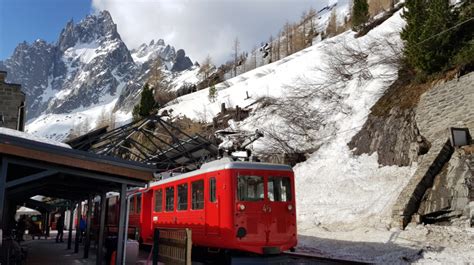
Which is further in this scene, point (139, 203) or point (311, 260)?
point (139, 203)

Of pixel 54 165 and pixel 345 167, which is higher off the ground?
pixel 345 167

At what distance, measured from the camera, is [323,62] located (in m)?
43.1

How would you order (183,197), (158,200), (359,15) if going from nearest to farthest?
(183,197) < (158,200) < (359,15)

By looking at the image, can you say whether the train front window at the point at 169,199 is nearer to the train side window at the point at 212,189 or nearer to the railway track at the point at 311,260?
the train side window at the point at 212,189

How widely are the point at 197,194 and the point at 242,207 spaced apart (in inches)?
76.7

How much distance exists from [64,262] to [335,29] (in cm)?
6565

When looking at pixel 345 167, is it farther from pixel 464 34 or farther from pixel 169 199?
pixel 169 199

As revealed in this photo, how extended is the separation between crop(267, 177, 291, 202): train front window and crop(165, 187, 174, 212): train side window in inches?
160

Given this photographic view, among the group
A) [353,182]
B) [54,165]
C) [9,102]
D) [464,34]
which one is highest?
[464,34]

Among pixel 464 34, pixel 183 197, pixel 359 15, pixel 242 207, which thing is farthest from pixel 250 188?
pixel 359 15

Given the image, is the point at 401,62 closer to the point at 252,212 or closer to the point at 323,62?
the point at 323,62

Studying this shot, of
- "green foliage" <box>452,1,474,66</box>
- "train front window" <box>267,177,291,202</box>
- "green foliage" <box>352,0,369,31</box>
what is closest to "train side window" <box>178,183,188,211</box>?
"train front window" <box>267,177,291,202</box>

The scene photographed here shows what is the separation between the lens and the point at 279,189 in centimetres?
1127

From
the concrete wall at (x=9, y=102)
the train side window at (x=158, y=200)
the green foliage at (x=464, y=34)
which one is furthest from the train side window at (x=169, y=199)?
the green foliage at (x=464, y=34)
